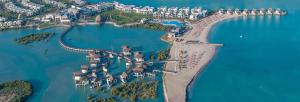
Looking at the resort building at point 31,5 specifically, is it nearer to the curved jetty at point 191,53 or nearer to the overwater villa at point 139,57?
the curved jetty at point 191,53

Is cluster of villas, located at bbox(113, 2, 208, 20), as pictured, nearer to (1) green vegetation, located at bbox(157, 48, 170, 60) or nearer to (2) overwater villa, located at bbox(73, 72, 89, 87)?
(1) green vegetation, located at bbox(157, 48, 170, 60)

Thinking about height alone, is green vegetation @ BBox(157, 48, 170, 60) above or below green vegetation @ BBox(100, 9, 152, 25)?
below

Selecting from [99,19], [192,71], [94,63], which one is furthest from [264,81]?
[99,19]

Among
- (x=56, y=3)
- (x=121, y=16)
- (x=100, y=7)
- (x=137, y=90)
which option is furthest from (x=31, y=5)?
(x=137, y=90)

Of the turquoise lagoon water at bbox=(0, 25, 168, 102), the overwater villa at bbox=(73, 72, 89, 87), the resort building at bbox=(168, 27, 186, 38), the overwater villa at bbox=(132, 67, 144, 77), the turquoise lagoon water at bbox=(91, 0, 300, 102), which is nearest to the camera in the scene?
the turquoise lagoon water at bbox=(91, 0, 300, 102)

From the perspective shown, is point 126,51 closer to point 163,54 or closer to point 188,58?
point 163,54

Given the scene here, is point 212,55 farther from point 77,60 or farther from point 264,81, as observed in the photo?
point 77,60

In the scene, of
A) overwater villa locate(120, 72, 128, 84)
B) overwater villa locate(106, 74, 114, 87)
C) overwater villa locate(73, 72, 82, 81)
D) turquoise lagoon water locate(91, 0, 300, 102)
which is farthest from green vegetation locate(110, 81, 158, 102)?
overwater villa locate(73, 72, 82, 81)

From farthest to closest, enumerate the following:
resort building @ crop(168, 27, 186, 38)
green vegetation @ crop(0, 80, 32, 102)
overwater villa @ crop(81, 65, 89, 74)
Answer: resort building @ crop(168, 27, 186, 38), overwater villa @ crop(81, 65, 89, 74), green vegetation @ crop(0, 80, 32, 102)
